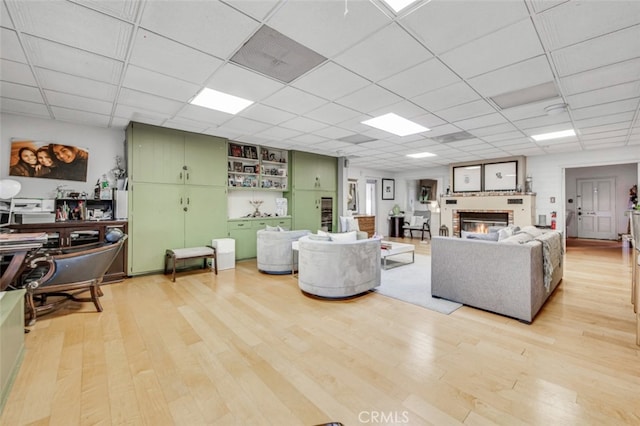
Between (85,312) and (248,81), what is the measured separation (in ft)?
10.0

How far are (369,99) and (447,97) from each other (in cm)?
92

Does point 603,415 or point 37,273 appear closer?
point 603,415

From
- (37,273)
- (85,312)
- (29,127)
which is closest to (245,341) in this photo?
(85,312)

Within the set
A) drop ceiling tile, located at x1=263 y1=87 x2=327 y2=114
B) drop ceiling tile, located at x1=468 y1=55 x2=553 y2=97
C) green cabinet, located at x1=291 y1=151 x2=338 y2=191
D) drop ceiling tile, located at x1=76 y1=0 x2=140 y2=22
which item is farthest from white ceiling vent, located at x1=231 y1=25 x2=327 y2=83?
green cabinet, located at x1=291 y1=151 x2=338 y2=191

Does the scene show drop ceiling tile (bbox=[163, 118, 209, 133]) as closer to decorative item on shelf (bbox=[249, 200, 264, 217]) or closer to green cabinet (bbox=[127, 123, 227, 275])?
green cabinet (bbox=[127, 123, 227, 275])

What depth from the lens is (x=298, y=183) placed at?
21.5ft

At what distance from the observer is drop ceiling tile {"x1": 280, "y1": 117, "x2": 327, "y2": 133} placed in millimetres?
4172

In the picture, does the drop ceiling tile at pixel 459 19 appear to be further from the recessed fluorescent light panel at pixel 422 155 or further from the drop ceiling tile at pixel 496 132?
the recessed fluorescent light panel at pixel 422 155

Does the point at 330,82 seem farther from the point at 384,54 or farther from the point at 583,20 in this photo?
the point at 583,20

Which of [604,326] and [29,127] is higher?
[29,127]

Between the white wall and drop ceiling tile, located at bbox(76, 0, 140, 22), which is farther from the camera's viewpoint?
the white wall

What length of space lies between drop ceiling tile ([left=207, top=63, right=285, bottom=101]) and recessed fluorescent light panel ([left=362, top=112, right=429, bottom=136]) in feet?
5.59

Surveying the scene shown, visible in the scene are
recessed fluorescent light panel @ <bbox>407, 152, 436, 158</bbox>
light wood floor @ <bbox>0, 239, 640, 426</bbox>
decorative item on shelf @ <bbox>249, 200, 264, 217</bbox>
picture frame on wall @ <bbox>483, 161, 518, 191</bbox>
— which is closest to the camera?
light wood floor @ <bbox>0, 239, 640, 426</bbox>

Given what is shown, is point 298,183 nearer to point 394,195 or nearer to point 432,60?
point 432,60
